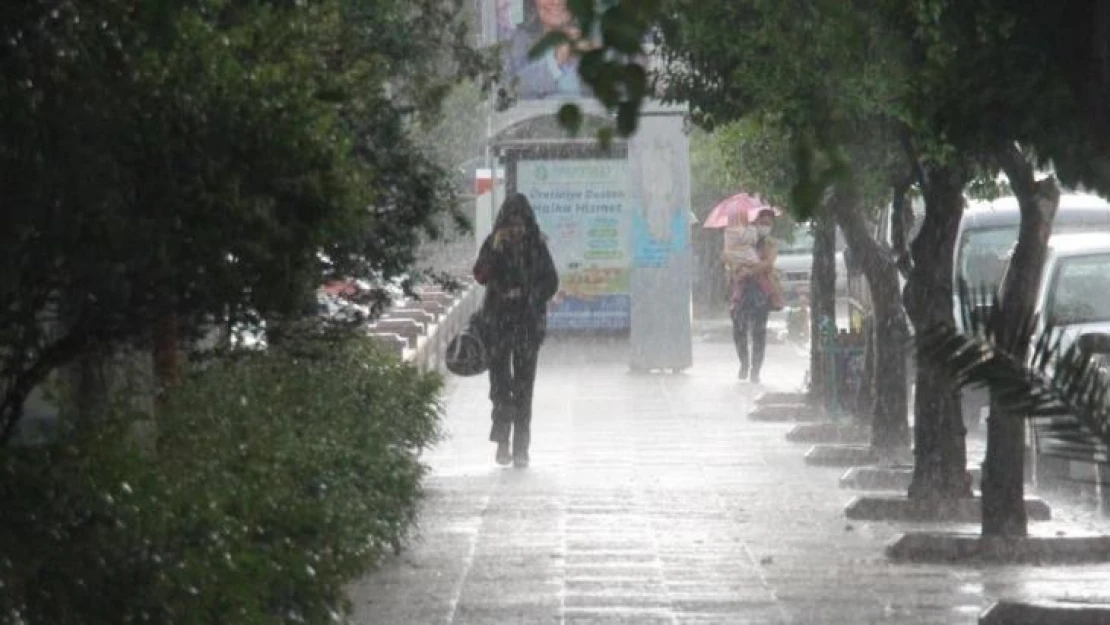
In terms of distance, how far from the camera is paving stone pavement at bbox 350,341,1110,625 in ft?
34.3

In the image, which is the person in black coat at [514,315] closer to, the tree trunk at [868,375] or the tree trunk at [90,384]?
the tree trunk at [868,375]

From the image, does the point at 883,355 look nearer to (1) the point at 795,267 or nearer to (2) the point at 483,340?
(2) the point at 483,340

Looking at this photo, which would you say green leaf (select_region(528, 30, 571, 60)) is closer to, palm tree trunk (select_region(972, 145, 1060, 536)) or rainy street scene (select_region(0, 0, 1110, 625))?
rainy street scene (select_region(0, 0, 1110, 625))

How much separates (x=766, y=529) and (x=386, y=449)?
9.16 feet

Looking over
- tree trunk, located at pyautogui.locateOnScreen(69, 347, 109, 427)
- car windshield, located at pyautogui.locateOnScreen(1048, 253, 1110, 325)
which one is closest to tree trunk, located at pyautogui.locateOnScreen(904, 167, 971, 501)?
car windshield, located at pyautogui.locateOnScreen(1048, 253, 1110, 325)

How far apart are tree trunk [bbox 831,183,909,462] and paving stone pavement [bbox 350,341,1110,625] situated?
48 cm

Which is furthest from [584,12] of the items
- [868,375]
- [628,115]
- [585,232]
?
[585,232]

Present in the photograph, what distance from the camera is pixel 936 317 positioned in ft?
45.2

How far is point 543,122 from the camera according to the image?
40.0m

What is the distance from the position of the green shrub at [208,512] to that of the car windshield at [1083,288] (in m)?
7.87

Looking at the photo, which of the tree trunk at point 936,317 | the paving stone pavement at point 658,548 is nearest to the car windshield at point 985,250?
the paving stone pavement at point 658,548

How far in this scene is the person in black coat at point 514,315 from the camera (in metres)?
17.5

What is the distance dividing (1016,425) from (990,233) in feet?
35.8

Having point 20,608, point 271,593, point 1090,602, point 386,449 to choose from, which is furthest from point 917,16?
point 20,608
